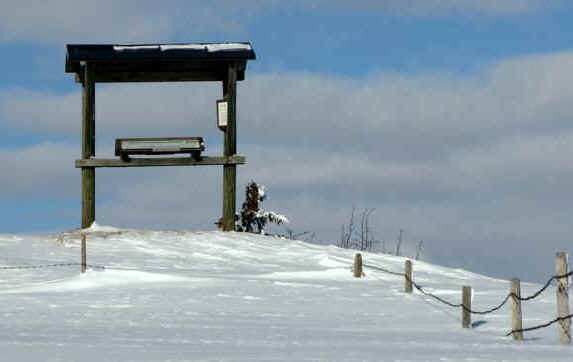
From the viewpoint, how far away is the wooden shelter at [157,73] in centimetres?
2270

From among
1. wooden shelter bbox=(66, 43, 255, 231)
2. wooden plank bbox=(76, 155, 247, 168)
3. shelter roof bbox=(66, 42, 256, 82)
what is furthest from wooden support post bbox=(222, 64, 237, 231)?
shelter roof bbox=(66, 42, 256, 82)

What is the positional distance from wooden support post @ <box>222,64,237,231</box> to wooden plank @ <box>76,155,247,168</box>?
7.9 inches

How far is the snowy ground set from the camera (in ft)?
30.7

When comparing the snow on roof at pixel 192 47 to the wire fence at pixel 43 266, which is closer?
the wire fence at pixel 43 266

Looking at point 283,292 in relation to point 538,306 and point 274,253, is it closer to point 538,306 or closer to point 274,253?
point 538,306

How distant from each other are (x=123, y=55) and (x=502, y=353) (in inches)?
598

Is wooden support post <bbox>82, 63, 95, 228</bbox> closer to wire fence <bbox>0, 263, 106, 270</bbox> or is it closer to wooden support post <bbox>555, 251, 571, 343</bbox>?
wire fence <bbox>0, 263, 106, 270</bbox>

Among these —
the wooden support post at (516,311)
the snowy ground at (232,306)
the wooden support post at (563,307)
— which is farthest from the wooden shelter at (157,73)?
the wooden support post at (563,307)

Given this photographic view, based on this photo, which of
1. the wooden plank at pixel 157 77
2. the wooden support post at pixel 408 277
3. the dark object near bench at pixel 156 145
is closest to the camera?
the wooden support post at pixel 408 277

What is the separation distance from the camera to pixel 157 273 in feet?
56.6

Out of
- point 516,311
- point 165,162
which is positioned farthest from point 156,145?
point 516,311

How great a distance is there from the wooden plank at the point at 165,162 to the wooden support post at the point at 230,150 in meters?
0.20

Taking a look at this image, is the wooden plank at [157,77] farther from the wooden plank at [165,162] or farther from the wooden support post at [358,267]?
the wooden support post at [358,267]

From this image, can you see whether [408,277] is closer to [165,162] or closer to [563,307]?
[563,307]
